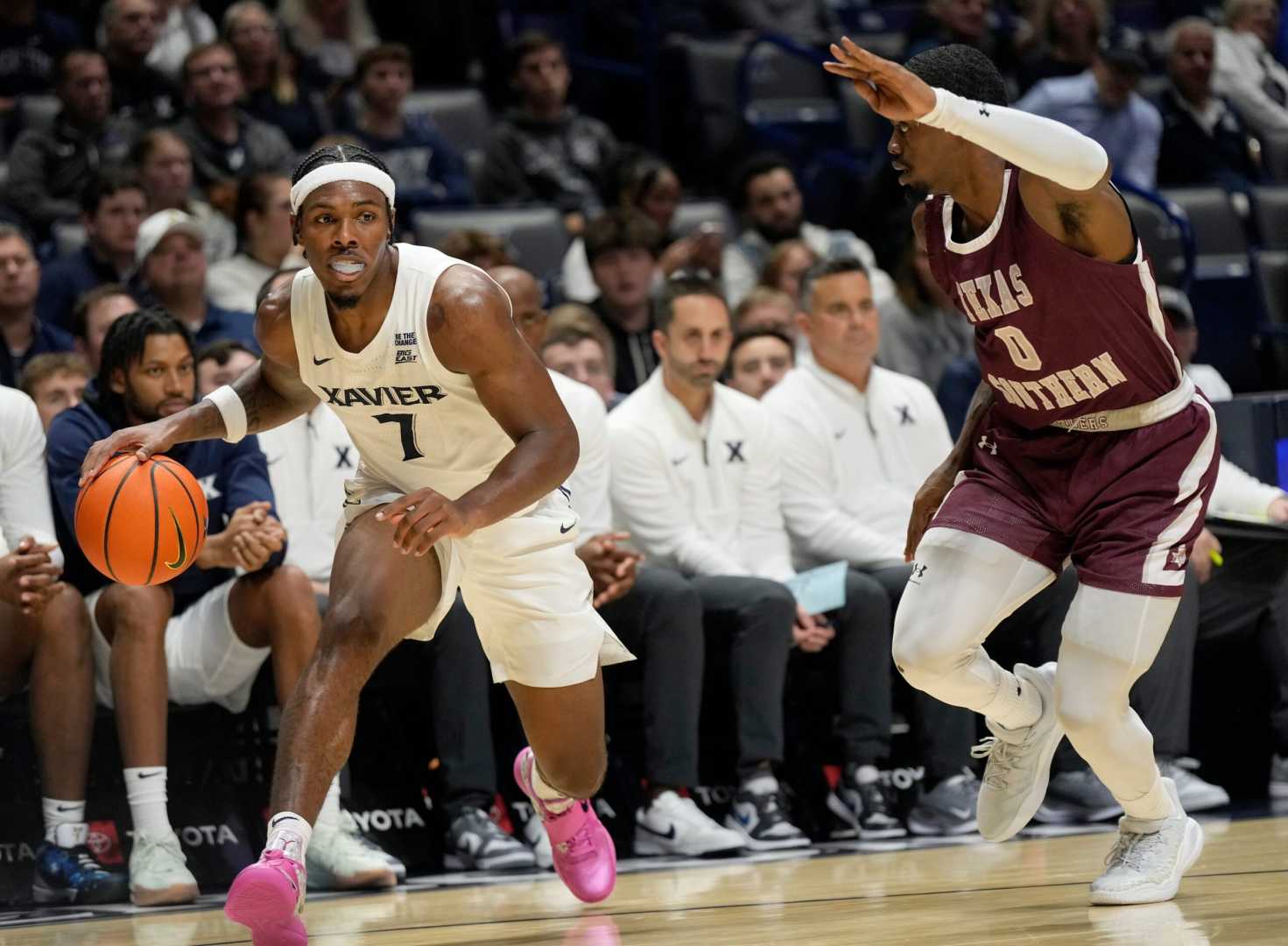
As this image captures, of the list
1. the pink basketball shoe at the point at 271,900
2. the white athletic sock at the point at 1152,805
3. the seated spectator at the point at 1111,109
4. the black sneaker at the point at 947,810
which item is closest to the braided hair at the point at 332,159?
the pink basketball shoe at the point at 271,900

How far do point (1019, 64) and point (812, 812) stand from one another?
6.13 meters

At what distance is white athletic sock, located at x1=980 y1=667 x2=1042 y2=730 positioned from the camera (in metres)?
4.52

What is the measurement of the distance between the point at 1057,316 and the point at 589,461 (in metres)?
2.35

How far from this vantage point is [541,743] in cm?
468

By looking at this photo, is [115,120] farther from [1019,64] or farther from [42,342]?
[1019,64]

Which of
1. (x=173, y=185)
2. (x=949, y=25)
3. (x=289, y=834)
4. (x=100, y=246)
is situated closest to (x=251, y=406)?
(x=289, y=834)

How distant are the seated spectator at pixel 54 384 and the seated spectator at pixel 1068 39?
6466mm

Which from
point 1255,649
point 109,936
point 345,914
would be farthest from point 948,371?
point 109,936

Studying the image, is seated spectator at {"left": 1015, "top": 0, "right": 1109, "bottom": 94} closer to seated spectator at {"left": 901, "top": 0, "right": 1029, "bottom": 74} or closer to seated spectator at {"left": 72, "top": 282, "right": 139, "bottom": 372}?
seated spectator at {"left": 901, "top": 0, "right": 1029, "bottom": 74}

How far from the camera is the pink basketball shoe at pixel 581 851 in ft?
15.9

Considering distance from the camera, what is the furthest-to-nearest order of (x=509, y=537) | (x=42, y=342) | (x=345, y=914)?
(x=42, y=342), (x=345, y=914), (x=509, y=537)

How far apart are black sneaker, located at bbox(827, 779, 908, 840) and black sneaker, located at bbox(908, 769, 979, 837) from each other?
0.23 feet

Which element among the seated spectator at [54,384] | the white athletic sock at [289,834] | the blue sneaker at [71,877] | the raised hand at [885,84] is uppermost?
the raised hand at [885,84]

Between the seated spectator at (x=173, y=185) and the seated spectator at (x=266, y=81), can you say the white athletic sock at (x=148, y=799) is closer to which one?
the seated spectator at (x=173, y=185)
